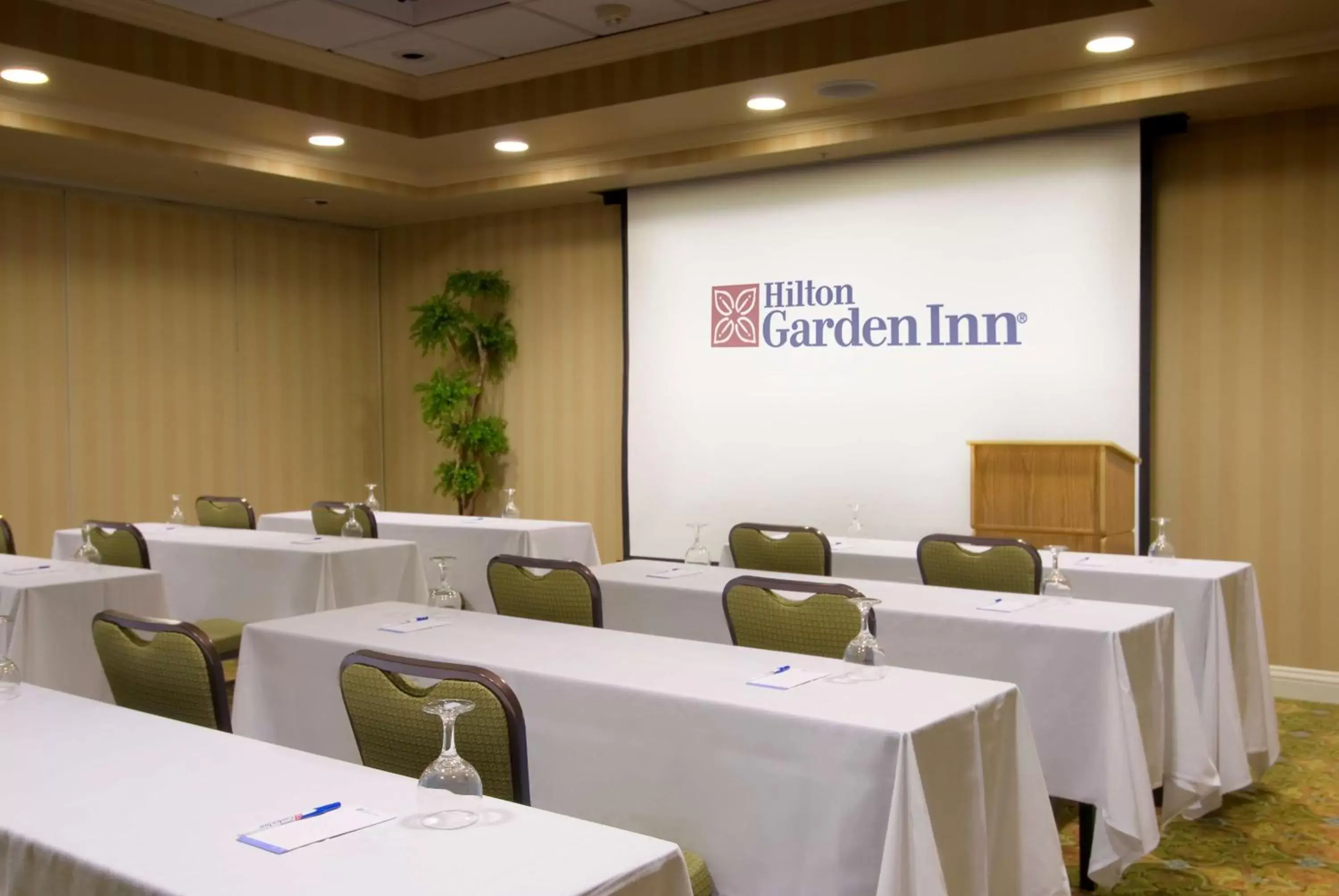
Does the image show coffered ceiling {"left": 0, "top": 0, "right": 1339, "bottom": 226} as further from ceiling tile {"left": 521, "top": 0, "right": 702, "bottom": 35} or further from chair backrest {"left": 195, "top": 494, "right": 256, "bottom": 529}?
chair backrest {"left": 195, "top": 494, "right": 256, "bottom": 529}

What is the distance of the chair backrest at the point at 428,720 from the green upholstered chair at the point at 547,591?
142 centimetres

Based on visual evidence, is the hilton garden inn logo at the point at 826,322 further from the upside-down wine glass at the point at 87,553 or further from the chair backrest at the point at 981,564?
the upside-down wine glass at the point at 87,553

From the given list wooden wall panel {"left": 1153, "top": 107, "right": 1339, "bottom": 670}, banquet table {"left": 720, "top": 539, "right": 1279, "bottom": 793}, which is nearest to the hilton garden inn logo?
wooden wall panel {"left": 1153, "top": 107, "right": 1339, "bottom": 670}

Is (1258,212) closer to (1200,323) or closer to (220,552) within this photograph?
(1200,323)

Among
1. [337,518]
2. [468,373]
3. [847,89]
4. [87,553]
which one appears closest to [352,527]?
[337,518]

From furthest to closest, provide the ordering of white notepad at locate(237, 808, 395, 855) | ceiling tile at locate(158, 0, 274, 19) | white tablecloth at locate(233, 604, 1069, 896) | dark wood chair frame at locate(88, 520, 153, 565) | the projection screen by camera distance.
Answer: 1. the projection screen
2. ceiling tile at locate(158, 0, 274, 19)
3. dark wood chair frame at locate(88, 520, 153, 565)
4. white tablecloth at locate(233, 604, 1069, 896)
5. white notepad at locate(237, 808, 395, 855)

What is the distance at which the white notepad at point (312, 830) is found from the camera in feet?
6.07

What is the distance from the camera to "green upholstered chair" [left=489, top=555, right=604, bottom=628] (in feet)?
13.5

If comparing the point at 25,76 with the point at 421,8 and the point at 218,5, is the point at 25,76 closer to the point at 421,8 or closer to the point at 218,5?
the point at 218,5

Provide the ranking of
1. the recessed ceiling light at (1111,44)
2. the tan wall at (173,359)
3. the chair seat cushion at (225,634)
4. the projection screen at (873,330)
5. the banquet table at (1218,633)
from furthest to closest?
the tan wall at (173,359)
the projection screen at (873,330)
the recessed ceiling light at (1111,44)
the chair seat cushion at (225,634)
the banquet table at (1218,633)

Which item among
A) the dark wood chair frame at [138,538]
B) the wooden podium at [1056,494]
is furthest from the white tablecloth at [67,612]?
the wooden podium at [1056,494]

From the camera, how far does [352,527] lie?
6.57 m

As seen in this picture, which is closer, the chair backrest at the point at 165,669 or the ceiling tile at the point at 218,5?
the chair backrest at the point at 165,669

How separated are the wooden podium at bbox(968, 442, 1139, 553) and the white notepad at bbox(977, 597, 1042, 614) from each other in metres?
2.11
